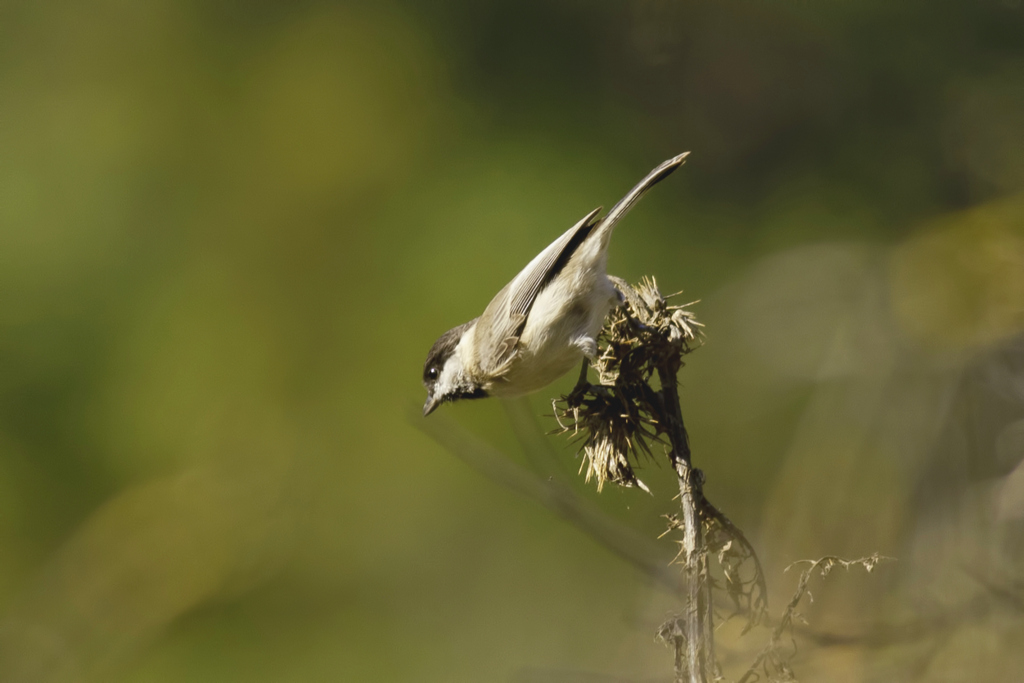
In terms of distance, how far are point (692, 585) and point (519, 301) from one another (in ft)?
4.39

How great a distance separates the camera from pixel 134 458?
4344 mm

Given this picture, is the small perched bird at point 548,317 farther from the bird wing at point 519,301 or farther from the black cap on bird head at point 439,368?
the black cap on bird head at point 439,368

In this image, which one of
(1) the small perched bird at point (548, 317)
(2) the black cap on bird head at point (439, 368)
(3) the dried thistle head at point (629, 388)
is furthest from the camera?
(2) the black cap on bird head at point (439, 368)

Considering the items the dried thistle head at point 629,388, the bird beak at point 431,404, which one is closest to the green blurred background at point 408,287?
the bird beak at point 431,404

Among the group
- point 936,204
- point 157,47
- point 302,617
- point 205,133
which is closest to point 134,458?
point 302,617

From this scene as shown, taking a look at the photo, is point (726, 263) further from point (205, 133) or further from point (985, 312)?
point (205, 133)

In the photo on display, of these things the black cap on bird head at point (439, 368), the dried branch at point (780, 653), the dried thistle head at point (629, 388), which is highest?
the black cap on bird head at point (439, 368)

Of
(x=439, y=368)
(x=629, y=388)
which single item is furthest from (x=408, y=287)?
(x=629, y=388)

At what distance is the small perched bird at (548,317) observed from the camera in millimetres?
2121

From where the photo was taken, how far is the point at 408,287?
441 cm

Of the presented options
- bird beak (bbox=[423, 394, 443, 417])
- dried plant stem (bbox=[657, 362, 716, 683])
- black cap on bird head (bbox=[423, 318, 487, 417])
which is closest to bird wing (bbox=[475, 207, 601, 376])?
black cap on bird head (bbox=[423, 318, 487, 417])

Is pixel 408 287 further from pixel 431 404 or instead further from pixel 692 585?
pixel 692 585

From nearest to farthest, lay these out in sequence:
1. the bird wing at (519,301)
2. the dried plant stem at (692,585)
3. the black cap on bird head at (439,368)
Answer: the dried plant stem at (692,585)
the bird wing at (519,301)
the black cap on bird head at (439,368)

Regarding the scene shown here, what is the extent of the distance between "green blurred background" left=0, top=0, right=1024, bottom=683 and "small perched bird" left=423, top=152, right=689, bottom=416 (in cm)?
98
